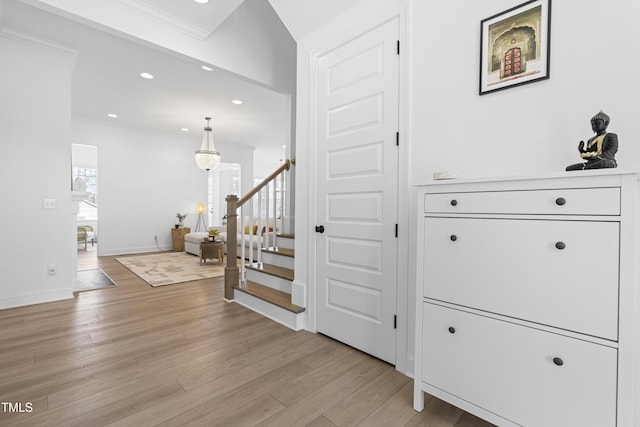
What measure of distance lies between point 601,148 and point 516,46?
72 centimetres

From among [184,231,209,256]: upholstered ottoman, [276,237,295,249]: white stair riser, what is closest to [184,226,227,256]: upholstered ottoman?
[184,231,209,256]: upholstered ottoman

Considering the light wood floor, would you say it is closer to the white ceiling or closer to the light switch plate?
the light switch plate

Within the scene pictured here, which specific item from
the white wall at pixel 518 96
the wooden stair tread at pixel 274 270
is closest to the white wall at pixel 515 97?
the white wall at pixel 518 96

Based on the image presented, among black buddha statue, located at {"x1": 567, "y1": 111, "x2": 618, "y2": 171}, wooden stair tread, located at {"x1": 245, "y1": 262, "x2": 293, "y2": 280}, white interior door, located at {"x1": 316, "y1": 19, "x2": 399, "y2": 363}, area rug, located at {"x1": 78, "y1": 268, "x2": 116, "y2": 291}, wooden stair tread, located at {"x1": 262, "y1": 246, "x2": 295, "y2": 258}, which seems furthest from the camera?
area rug, located at {"x1": 78, "y1": 268, "x2": 116, "y2": 291}

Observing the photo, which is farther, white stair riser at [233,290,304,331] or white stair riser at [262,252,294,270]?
white stair riser at [262,252,294,270]

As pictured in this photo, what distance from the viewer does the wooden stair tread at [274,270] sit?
10.2 ft

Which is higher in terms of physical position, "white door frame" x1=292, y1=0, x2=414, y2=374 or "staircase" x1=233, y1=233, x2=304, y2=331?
"white door frame" x1=292, y1=0, x2=414, y2=374

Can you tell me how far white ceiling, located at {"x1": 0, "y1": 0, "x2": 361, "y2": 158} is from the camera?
2695 millimetres

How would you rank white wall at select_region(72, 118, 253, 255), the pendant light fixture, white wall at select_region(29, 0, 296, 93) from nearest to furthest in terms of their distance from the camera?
white wall at select_region(29, 0, 296, 93)
the pendant light fixture
white wall at select_region(72, 118, 253, 255)

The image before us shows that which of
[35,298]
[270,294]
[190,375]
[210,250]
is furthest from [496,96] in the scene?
[210,250]

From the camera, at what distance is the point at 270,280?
10.8 feet

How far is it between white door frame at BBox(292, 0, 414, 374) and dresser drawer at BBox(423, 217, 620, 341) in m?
0.45

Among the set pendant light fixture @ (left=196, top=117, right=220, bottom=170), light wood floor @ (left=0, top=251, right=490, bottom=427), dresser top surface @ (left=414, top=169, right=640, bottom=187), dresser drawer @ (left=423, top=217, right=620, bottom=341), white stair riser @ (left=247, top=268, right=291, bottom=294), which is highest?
pendant light fixture @ (left=196, top=117, right=220, bottom=170)

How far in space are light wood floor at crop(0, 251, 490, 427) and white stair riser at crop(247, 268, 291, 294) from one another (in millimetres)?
407
